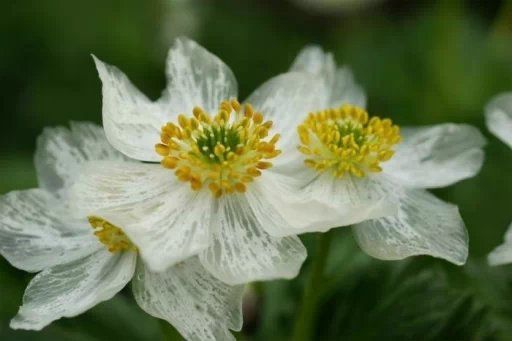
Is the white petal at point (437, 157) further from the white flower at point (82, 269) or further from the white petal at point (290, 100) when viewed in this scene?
the white flower at point (82, 269)

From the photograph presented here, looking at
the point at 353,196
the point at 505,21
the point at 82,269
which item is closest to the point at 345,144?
the point at 353,196

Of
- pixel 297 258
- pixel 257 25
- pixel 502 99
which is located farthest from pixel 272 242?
pixel 257 25

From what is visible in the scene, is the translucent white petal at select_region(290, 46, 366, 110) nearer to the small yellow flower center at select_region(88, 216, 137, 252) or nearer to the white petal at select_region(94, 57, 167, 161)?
the white petal at select_region(94, 57, 167, 161)

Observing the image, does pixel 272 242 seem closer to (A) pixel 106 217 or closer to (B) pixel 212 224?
(B) pixel 212 224

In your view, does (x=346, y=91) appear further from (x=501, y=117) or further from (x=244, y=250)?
(x=244, y=250)

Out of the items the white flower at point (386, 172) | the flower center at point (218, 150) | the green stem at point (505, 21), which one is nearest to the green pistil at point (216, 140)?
the flower center at point (218, 150)

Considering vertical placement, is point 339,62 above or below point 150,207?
below
